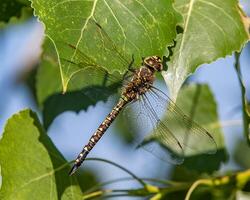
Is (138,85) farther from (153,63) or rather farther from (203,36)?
(203,36)

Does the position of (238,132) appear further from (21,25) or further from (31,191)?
(31,191)

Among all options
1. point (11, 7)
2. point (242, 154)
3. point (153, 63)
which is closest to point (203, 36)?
point (153, 63)

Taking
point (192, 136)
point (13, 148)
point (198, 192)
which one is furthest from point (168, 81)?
point (198, 192)

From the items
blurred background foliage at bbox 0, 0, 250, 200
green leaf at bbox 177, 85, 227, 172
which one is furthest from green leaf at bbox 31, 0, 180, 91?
green leaf at bbox 177, 85, 227, 172

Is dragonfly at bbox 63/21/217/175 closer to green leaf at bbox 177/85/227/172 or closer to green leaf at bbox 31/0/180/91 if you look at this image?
green leaf at bbox 31/0/180/91

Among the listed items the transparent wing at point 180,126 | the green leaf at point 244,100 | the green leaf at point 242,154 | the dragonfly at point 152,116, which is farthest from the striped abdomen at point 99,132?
the green leaf at point 242,154

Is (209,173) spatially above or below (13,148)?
below

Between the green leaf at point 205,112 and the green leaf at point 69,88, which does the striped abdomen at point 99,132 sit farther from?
the green leaf at point 205,112

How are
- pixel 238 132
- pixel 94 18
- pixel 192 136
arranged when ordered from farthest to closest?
pixel 238 132 < pixel 192 136 < pixel 94 18
